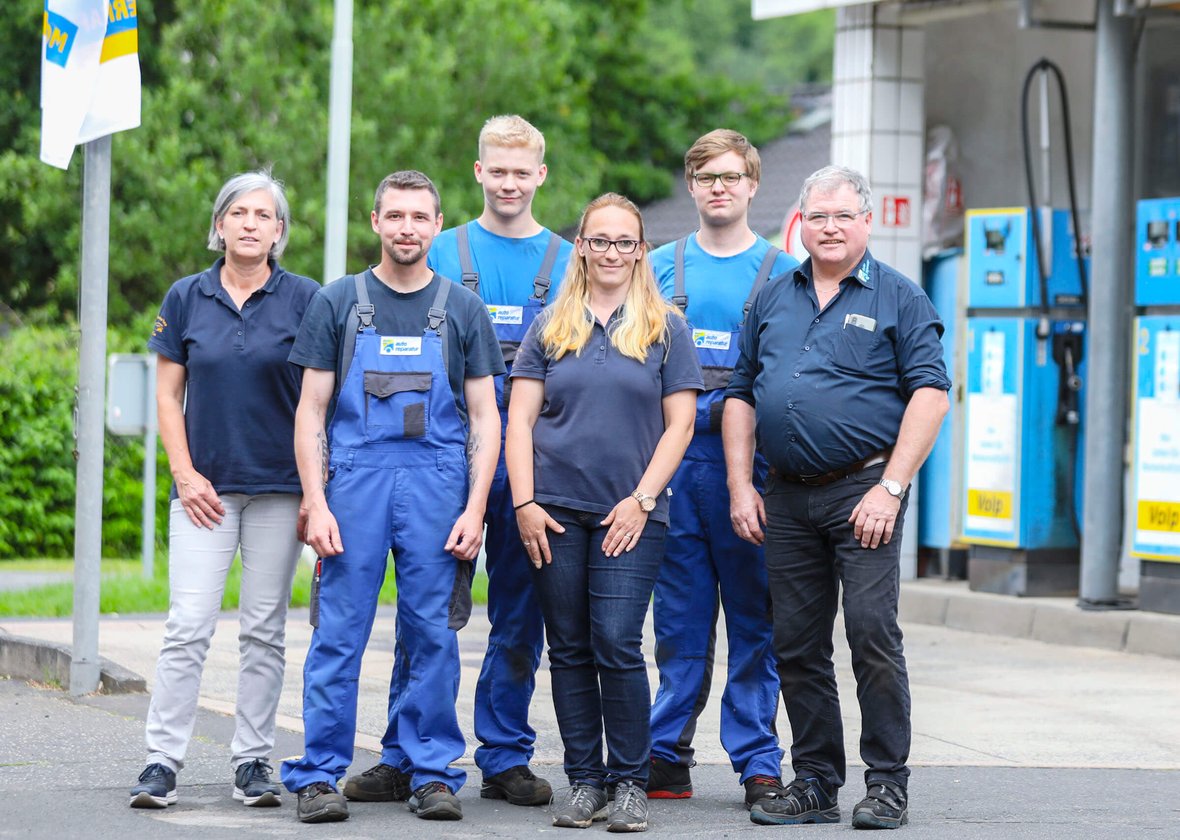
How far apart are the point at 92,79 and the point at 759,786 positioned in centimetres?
411

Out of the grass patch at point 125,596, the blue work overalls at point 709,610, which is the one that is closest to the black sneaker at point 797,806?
the blue work overalls at point 709,610

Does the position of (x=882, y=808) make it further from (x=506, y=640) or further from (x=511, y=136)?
(x=511, y=136)

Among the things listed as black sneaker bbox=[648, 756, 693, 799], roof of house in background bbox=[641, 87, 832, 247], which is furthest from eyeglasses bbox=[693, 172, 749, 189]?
roof of house in background bbox=[641, 87, 832, 247]

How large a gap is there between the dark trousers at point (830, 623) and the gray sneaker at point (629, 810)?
1.86 feet

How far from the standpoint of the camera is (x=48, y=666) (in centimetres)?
862

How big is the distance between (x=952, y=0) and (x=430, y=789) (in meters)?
7.90

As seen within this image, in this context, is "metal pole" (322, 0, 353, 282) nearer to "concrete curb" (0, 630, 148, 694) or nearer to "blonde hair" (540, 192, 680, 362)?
"concrete curb" (0, 630, 148, 694)

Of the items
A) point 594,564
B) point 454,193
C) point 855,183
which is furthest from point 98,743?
point 454,193

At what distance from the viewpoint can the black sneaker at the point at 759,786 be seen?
6316 mm

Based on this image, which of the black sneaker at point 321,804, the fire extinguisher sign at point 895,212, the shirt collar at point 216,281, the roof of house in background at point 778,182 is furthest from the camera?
the roof of house in background at point 778,182

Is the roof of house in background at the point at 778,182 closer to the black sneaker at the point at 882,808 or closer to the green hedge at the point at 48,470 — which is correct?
the green hedge at the point at 48,470

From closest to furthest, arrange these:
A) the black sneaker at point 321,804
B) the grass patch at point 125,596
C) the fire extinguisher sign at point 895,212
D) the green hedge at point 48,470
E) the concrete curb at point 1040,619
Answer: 1. the black sneaker at point 321,804
2. the concrete curb at point 1040,619
3. the grass patch at point 125,596
4. the fire extinguisher sign at point 895,212
5. the green hedge at point 48,470

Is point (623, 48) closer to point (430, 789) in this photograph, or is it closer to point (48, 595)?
point (48, 595)

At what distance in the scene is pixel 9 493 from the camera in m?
15.6
